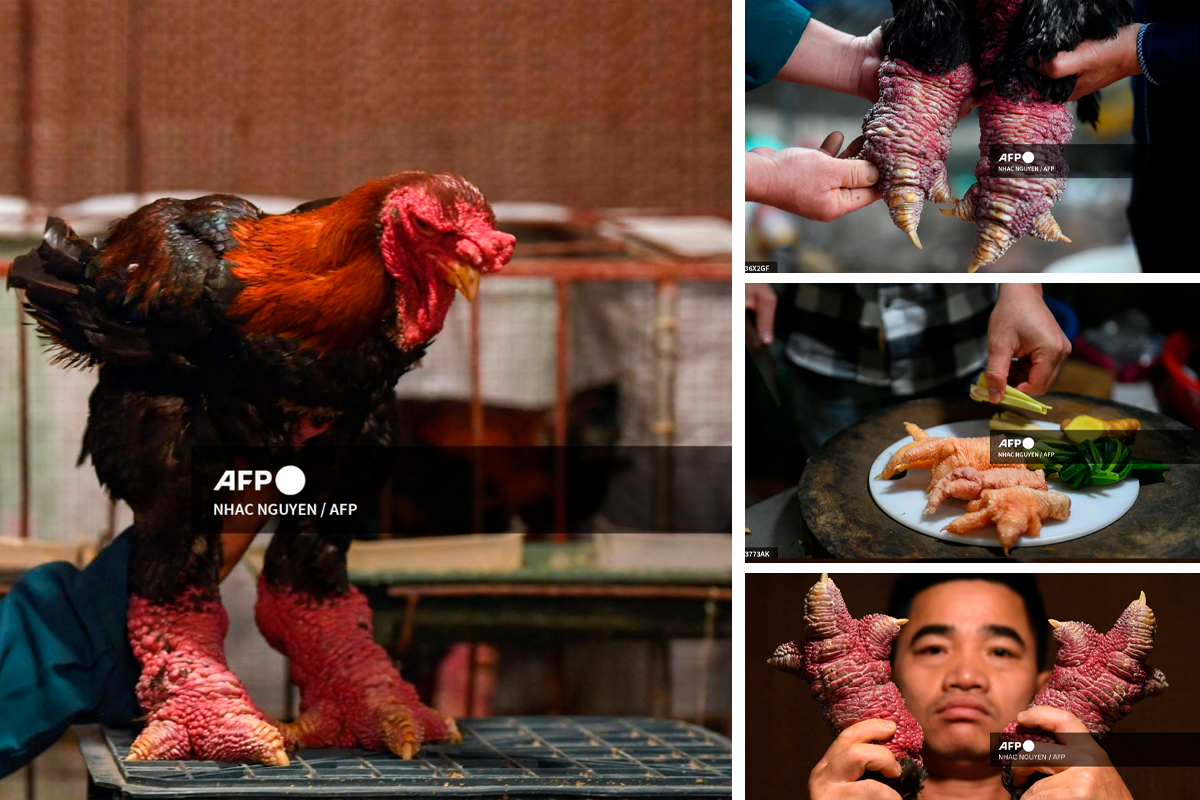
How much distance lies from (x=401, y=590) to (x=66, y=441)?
62 centimetres

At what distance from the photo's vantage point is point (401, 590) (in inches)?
75.7

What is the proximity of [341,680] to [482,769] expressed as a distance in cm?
26

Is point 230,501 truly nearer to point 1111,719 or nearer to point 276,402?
point 276,402

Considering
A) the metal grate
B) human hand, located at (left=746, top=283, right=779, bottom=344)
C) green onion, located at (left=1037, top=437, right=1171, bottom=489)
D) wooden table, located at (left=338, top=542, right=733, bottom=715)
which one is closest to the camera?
the metal grate

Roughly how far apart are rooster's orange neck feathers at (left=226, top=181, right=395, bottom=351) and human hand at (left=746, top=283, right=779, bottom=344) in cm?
57

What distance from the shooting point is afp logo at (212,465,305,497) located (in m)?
1.70

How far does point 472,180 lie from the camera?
1862mm

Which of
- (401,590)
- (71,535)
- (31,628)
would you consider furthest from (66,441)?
(401,590)

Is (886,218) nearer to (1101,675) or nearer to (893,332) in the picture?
(893,332)

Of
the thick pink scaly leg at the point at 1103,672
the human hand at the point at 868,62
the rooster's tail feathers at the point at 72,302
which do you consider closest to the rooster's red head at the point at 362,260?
the rooster's tail feathers at the point at 72,302

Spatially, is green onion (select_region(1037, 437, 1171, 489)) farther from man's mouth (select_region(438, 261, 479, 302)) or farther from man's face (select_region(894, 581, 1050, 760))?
man's mouth (select_region(438, 261, 479, 302))

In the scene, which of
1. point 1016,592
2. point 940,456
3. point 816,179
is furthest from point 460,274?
point 1016,592

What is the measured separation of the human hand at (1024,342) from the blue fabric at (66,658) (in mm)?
1366

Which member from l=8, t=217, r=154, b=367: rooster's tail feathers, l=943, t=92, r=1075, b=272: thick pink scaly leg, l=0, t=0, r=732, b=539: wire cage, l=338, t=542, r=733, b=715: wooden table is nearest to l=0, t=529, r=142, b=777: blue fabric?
l=0, t=0, r=732, b=539: wire cage
